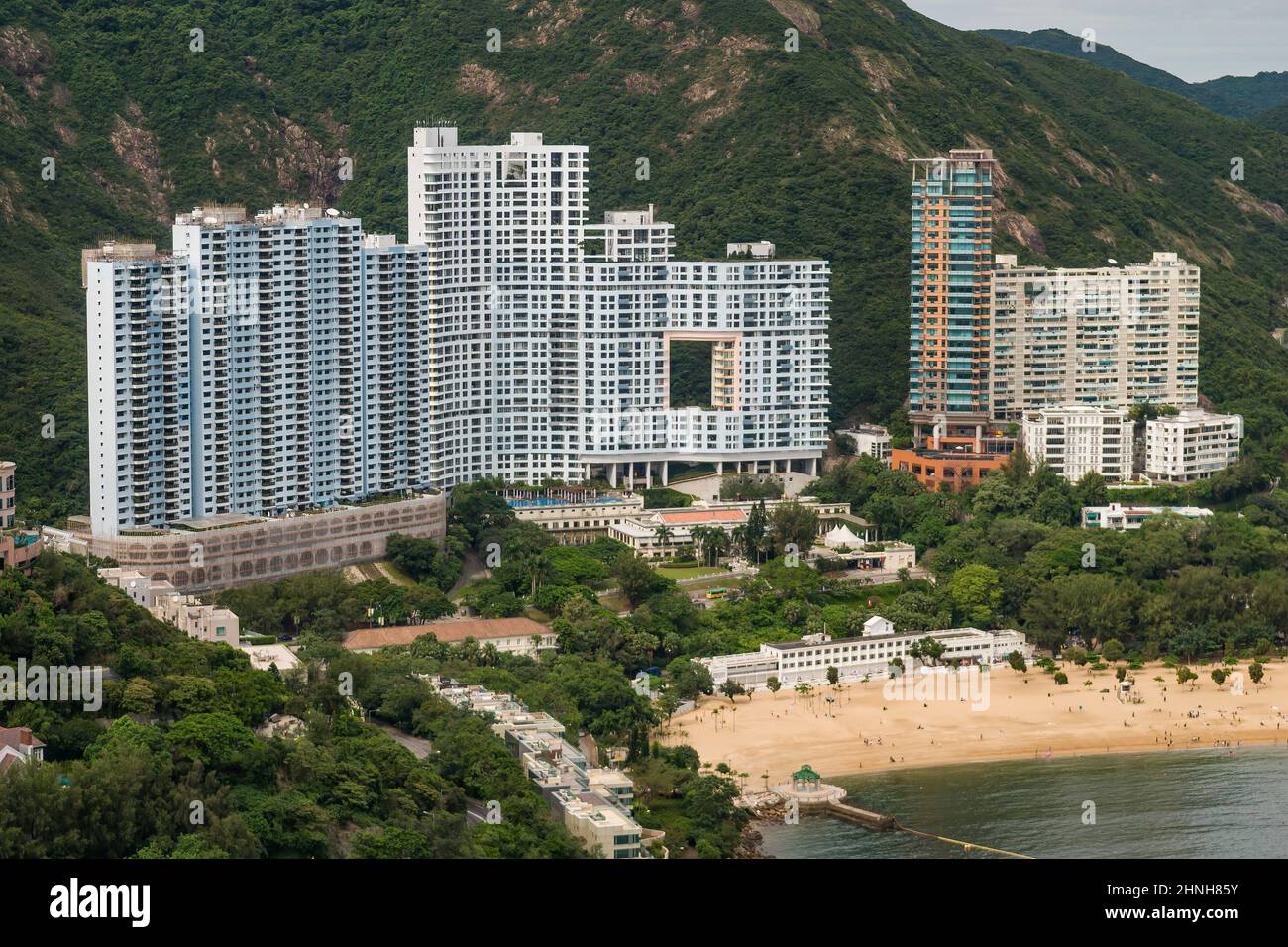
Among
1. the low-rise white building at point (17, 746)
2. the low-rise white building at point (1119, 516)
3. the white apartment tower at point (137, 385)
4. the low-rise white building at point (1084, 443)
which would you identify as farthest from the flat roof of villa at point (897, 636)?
the low-rise white building at point (17, 746)

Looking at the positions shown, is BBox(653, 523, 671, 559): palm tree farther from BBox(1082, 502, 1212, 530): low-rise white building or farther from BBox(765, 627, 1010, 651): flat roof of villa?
BBox(1082, 502, 1212, 530): low-rise white building

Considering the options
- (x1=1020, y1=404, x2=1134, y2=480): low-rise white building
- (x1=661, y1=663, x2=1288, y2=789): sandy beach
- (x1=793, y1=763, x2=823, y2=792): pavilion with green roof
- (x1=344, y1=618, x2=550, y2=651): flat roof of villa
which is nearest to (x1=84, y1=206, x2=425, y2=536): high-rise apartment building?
(x1=344, y1=618, x2=550, y2=651): flat roof of villa

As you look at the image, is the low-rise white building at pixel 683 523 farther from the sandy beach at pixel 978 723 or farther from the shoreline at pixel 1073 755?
the shoreline at pixel 1073 755

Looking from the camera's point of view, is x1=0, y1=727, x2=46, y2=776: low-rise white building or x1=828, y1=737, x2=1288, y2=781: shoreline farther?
x1=828, y1=737, x2=1288, y2=781: shoreline

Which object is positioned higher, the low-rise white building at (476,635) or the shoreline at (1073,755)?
the low-rise white building at (476,635)

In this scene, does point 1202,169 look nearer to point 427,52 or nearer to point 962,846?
point 427,52

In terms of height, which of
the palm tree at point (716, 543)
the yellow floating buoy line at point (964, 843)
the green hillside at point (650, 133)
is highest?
the green hillside at point (650, 133)
